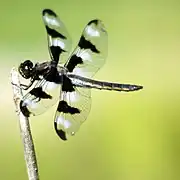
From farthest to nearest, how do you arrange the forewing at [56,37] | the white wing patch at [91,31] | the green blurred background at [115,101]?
the green blurred background at [115,101]
the white wing patch at [91,31]
the forewing at [56,37]

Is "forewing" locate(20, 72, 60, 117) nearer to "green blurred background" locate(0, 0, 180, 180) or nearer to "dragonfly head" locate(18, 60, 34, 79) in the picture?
"dragonfly head" locate(18, 60, 34, 79)

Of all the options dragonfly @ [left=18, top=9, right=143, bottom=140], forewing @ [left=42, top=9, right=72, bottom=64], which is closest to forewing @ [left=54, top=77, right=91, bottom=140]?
dragonfly @ [left=18, top=9, right=143, bottom=140]

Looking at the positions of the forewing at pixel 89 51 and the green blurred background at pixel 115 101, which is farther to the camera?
the green blurred background at pixel 115 101

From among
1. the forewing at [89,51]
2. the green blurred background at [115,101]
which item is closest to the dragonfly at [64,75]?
the forewing at [89,51]

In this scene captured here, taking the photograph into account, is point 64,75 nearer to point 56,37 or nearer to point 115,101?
point 56,37

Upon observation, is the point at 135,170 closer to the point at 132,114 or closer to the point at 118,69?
the point at 132,114

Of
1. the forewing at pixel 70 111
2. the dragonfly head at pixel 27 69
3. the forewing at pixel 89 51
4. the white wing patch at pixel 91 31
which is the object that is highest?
the white wing patch at pixel 91 31

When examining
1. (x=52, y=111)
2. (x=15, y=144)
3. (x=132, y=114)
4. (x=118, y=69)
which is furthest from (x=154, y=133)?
(x=15, y=144)

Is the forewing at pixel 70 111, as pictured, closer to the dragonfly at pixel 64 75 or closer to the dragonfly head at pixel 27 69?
the dragonfly at pixel 64 75
